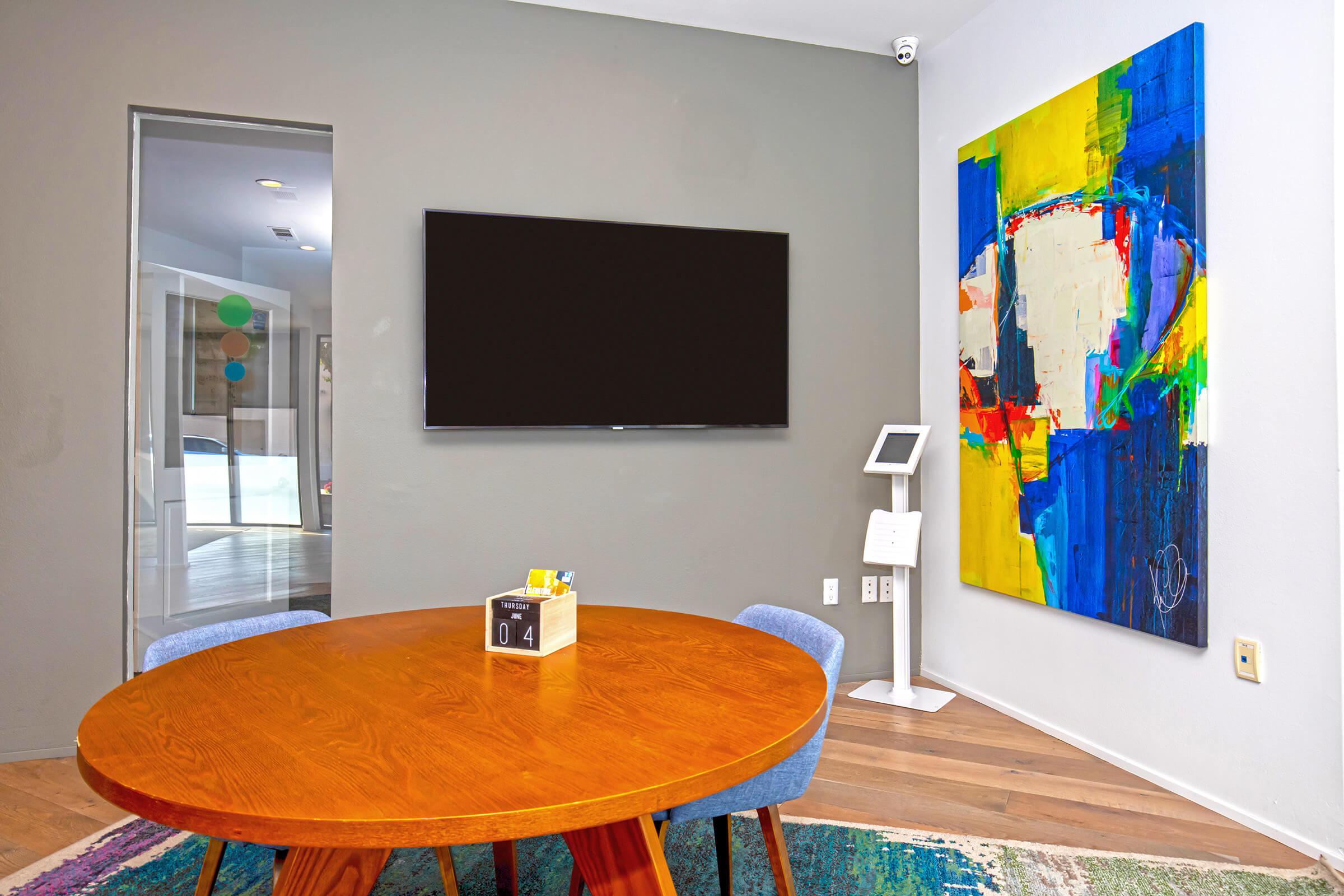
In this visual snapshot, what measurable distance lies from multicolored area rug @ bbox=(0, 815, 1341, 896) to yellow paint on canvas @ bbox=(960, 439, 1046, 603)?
115 cm

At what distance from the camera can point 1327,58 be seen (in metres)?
2.16

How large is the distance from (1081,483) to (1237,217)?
982 mm

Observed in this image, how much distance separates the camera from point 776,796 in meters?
1.62

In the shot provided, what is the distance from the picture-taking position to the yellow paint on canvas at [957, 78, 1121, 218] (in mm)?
2846

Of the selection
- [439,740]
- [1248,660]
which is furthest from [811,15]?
[439,740]

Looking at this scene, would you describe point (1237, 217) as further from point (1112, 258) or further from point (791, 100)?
point (791, 100)

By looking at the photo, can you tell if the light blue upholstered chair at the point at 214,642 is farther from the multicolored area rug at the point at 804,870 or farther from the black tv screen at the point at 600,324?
the black tv screen at the point at 600,324

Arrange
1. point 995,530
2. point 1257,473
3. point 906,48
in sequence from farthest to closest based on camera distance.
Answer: point 906,48 → point 995,530 → point 1257,473

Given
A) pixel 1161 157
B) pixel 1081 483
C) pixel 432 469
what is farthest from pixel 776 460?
pixel 1161 157

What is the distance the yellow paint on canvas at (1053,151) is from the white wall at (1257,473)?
13 centimetres

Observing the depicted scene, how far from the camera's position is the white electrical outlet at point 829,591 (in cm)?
372

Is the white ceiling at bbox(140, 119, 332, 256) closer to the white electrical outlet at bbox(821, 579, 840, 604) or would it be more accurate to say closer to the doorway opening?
the doorway opening

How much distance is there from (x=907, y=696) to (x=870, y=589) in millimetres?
517
